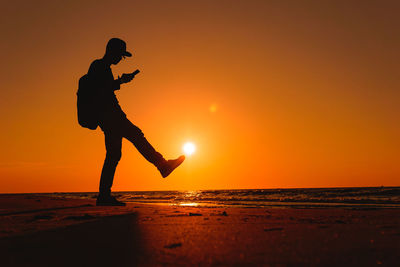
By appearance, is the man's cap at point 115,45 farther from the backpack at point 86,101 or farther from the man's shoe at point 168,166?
the man's shoe at point 168,166

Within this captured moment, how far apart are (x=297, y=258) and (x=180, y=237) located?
108 cm

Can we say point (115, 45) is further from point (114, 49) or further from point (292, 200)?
point (292, 200)

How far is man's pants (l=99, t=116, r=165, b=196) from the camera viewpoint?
593cm

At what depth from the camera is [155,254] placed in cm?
217

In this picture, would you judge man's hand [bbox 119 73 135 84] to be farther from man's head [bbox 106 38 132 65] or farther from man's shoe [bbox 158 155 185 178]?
man's shoe [bbox 158 155 185 178]

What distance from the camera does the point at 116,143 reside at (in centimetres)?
598

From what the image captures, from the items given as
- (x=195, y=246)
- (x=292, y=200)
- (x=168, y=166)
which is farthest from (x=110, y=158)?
(x=292, y=200)

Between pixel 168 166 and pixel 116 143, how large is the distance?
0.96 m

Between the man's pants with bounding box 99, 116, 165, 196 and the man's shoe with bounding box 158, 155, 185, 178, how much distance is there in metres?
0.11

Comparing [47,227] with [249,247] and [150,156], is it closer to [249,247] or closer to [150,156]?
[249,247]

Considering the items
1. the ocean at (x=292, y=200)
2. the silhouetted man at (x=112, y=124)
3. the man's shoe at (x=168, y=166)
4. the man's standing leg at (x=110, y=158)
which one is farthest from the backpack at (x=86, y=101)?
the ocean at (x=292, y=200)

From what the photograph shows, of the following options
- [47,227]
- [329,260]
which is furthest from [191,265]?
[47,227]

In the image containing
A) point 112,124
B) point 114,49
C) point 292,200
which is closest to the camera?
point 112,124

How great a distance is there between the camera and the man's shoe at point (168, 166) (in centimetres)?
615
